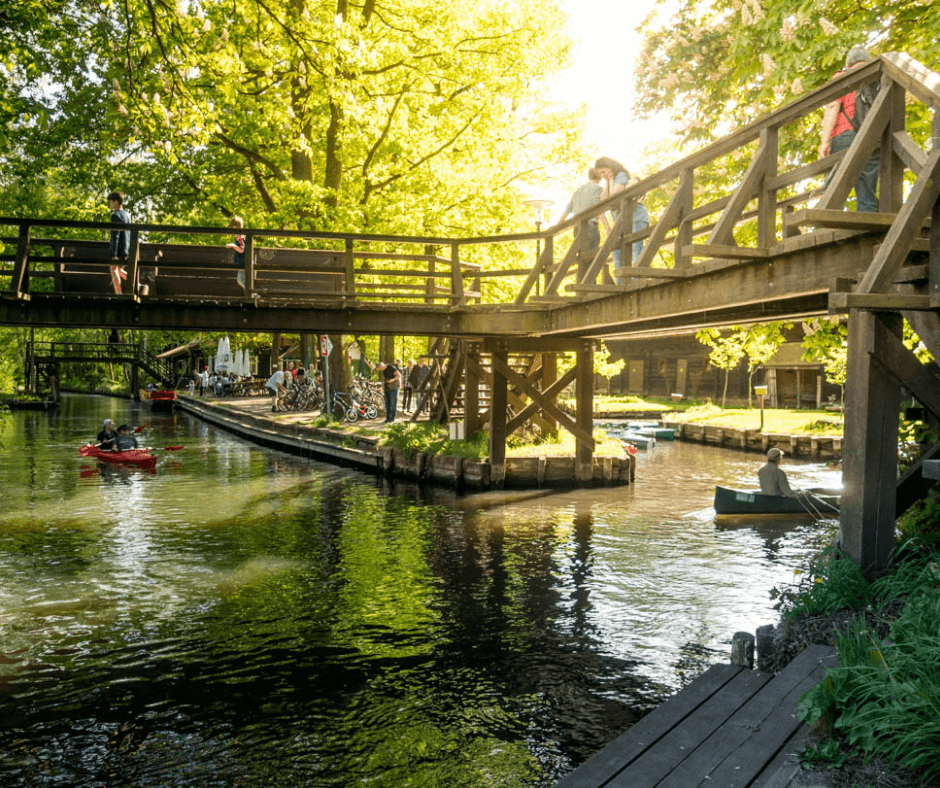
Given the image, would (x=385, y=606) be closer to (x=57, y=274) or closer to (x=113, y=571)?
(x=113, y=571)

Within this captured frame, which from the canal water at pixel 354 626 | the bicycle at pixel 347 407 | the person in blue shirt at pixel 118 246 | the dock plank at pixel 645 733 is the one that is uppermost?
the person in blue shirt at pixel 118 246

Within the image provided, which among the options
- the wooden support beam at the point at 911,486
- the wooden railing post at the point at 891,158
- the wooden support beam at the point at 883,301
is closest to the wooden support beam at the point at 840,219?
the wooden railing post at the point at 891,158

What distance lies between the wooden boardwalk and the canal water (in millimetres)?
1489

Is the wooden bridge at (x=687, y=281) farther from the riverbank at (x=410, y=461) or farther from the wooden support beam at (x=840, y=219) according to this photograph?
the riverbank at (x=410, y=461)

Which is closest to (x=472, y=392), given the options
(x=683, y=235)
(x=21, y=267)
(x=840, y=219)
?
(x=21, y=267)

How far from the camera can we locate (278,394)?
34.7 metres

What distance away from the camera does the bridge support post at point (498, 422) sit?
1889 centimetres

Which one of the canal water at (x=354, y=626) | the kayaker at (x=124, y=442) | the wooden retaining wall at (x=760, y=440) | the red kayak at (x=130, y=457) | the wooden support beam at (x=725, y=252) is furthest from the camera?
the wooden retaining wall at (x=760, y=440)

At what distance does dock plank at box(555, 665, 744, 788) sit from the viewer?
14.8 ft

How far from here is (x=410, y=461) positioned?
68.7ft

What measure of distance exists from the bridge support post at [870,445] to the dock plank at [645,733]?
137 centimetres

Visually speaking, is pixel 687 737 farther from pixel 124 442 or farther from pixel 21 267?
pixel 124 442

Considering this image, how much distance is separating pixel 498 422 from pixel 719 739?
14.4 meters

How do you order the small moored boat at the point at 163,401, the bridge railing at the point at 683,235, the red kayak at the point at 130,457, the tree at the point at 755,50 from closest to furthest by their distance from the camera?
the bridge railing at the point at 683,235
the tree at the point at 755,50
the red kayak at the point at 130,457
the small moored boat at the point at 163,401
